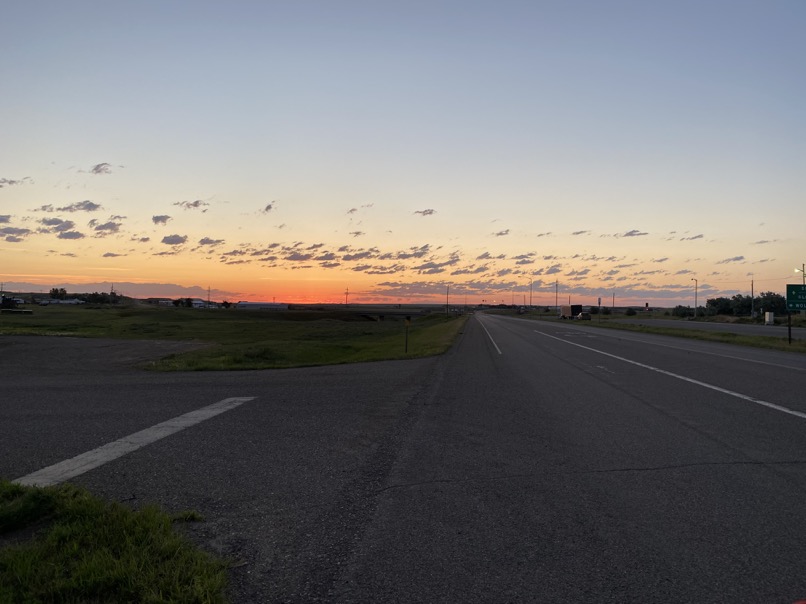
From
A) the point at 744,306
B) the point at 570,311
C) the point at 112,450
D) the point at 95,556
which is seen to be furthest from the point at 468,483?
the point at 744,306

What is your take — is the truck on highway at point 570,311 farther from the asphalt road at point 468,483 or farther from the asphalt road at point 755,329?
the asphalt road at point 468,483

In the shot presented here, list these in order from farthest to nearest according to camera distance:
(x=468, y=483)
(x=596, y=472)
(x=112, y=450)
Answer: (x=112, y=450) → (x=596, y=472) → (x=468, y=483)

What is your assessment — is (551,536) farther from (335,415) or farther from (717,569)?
(335,415)

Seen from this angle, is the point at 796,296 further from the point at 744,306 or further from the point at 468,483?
the point at 744,306

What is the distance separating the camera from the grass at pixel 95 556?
388 cm

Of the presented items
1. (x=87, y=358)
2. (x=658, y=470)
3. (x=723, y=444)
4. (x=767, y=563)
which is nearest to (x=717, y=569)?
(x=767, y=563)

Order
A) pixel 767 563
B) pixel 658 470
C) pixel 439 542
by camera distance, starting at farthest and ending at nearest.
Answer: pixel 658 470 < pixel 439 542 < pixel 767 563

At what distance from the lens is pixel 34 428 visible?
9.49m

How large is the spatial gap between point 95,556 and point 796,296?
4040cm

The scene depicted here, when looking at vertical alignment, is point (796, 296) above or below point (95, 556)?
above

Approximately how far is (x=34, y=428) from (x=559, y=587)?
8463 mm

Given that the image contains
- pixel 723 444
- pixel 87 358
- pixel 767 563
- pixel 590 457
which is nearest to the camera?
pixel 767 563

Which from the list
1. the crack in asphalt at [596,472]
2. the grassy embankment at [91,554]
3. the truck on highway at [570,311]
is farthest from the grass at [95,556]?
the truck on highway at [570,311]

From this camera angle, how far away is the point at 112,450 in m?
7.99
